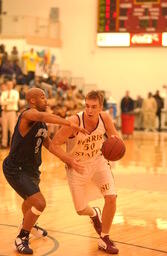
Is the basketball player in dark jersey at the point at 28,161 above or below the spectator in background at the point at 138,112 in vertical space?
above

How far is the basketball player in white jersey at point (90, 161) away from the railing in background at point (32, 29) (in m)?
19.1

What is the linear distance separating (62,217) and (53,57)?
2090 centimetres

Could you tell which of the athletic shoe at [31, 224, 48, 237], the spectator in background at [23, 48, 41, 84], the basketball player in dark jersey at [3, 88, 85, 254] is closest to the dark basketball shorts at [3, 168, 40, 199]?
the basketball player in dark jersey at [3, 88, 85, 254]

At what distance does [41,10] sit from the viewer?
29.8m

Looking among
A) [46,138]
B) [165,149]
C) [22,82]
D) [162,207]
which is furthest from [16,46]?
[46,138]

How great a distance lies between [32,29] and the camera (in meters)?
26.3

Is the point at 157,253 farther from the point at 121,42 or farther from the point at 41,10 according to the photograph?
the point at 41,10

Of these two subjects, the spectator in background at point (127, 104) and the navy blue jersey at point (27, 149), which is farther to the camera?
the spectator in background at point (127, 104)

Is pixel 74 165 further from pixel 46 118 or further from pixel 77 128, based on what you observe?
pixel 46 118

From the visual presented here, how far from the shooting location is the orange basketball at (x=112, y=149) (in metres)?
6.21

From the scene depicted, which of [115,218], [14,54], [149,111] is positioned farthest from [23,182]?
[149,111]

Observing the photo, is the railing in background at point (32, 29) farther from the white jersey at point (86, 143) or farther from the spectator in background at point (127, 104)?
the white jersey at point (86, 143)

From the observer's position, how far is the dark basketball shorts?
244 inches

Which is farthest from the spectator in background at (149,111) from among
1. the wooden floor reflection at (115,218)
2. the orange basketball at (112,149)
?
the orange basketball at (112,149)
